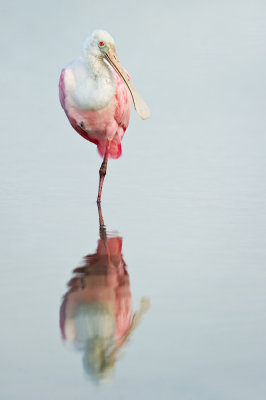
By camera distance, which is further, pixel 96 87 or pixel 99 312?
pixel 96 87

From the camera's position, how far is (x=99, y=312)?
4090mm

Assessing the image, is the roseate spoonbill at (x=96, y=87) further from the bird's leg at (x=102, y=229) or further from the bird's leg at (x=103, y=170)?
the bird's leg at (x=102, y=229)

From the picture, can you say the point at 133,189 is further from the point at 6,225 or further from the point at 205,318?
the point at 205,318

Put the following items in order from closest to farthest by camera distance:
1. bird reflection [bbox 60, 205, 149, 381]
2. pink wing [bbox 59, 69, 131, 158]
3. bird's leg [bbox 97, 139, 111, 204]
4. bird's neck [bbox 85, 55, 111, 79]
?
bird reflection [bbox 60, 205, 149, 381]
bird's neck [bbox 85, 55, 111, 79]
bird's leg [bbox 97, 139, 111, 204]
pink wing [bbox 59, 69, 131, 158]

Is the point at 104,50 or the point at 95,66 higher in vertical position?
the point at 104,50

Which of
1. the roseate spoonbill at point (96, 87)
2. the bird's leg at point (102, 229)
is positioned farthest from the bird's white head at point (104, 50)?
the bird's leg at point (102, 229)

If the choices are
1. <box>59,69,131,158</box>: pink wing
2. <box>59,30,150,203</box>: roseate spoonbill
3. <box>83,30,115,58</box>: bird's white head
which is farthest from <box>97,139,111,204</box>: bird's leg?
<box>83,30,115,58</box>: bird's white head

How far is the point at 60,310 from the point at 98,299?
0.25 m

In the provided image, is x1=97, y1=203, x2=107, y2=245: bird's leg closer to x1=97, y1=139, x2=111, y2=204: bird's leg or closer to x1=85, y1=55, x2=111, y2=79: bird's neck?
x1=97, y1=139, x2=111, y2=204: bird's leg

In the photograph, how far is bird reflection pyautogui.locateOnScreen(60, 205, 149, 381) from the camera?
3.53 metres

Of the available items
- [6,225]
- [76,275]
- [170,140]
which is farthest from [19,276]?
[170,140]

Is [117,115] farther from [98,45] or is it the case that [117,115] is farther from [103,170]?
[98,45]

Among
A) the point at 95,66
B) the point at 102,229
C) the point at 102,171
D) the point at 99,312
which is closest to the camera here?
the point at 99,312

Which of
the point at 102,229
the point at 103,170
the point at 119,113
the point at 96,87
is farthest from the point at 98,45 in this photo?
the point at 102,229
